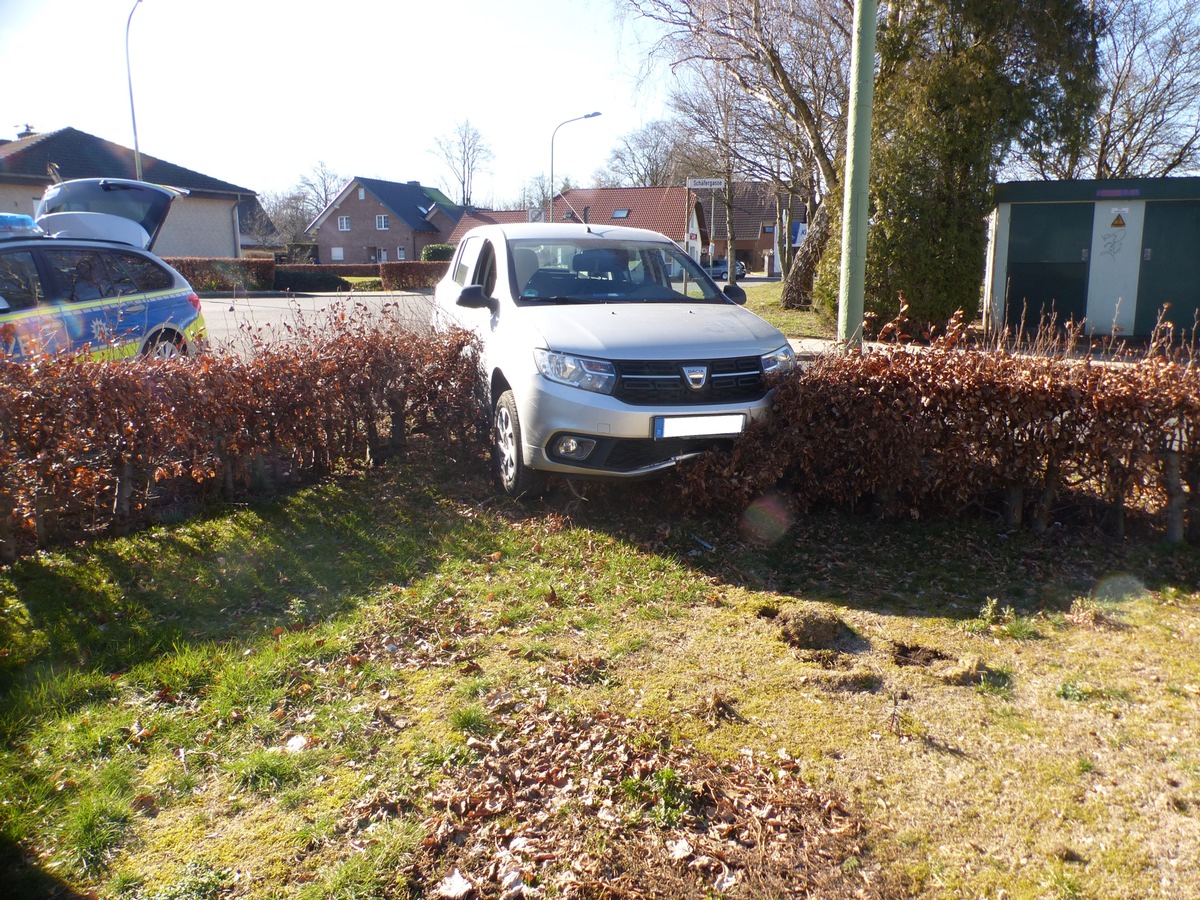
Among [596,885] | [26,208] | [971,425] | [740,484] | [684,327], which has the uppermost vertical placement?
[26,208]

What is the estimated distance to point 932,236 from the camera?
14633mm

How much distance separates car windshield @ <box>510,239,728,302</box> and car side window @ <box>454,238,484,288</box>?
2.96 feet

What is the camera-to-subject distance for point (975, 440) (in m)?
5.55

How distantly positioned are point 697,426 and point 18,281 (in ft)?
20.7

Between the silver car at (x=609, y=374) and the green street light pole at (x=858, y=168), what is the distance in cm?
150

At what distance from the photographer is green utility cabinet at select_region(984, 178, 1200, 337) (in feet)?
46.6

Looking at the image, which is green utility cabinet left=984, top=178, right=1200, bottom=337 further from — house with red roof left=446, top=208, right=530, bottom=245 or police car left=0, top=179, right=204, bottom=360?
house with red roof left=446, top=208, right=530, bottom=245

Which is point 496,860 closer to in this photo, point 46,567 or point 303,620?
point 303,620

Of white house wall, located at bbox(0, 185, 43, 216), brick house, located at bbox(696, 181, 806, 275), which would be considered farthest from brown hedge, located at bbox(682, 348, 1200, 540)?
brick house, located at bbox(696, 181, 806, 275)

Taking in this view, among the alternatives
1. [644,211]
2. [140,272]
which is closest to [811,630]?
[140,272]

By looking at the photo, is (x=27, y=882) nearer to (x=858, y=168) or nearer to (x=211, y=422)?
(x=211, y=422)

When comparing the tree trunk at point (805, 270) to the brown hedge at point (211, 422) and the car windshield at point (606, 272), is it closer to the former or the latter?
the car windshield at point (606, 272)

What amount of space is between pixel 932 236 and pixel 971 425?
1017 centimetres

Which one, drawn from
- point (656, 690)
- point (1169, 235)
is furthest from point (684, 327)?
point (1169, 235)
